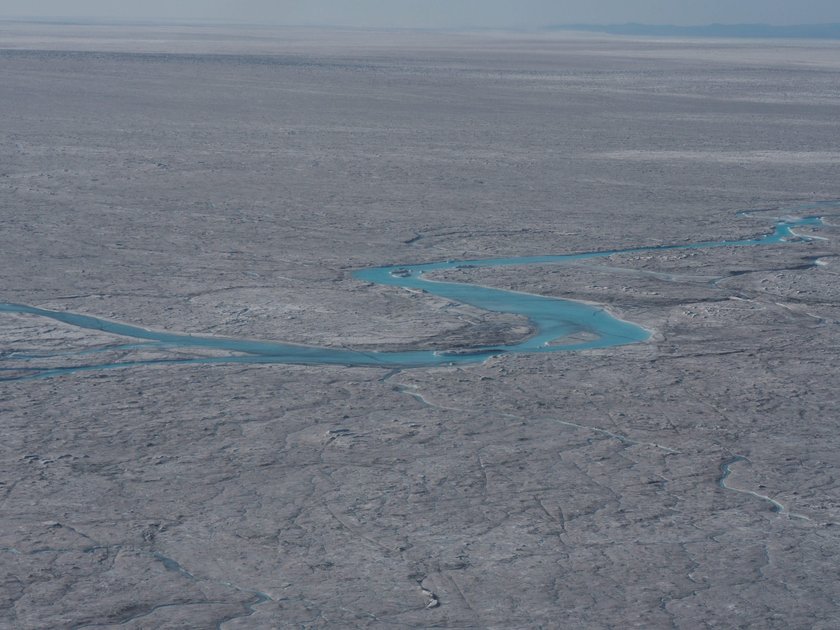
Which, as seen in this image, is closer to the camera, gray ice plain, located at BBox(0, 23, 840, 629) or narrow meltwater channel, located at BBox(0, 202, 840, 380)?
gray ice plain, located at BBox(0, 23, 840, 629)

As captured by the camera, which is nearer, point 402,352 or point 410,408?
point 410,408

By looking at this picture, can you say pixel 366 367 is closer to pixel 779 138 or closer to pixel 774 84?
pixel 779 138

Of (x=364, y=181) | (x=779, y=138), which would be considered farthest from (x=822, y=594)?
(x=779, y=138)

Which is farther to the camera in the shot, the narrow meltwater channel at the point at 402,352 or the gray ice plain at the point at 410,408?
the narrow meltwater channel at the point at 402,352
